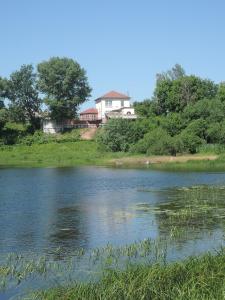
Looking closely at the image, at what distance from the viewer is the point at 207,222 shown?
2439 centimetres

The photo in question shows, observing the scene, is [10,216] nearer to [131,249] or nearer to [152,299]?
[131,249]

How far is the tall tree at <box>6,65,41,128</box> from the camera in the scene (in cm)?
10012

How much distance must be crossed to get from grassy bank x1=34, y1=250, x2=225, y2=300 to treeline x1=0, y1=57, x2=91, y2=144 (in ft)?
277

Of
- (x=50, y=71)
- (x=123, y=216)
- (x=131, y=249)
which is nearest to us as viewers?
(x=131, y=249)

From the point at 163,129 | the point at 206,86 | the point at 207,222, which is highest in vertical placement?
the point at 206,86

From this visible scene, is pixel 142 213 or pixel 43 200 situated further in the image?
pixel 43 200

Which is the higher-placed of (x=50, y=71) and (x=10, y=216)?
(x=50, y=71)

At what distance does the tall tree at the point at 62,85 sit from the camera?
9769cm

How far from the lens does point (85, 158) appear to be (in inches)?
3191

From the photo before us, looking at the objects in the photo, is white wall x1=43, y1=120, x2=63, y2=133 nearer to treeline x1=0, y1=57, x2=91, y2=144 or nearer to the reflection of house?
treeline x1=0, y1=57, x2=91, y2=144

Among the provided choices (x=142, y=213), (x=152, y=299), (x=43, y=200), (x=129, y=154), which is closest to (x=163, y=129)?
(x=129, y=154)

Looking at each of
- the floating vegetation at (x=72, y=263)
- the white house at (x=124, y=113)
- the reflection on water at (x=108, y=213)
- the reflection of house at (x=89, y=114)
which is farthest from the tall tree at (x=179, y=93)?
the floating vegetation at (x=72, y=263)

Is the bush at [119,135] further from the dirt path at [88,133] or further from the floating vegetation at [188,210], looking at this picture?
the floating vegetation at [188,210]

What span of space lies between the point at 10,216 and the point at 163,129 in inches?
2381
